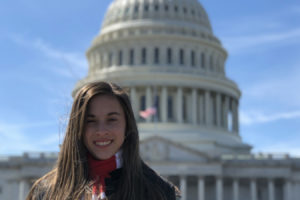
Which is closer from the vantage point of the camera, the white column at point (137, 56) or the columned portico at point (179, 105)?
the columned portico at point (179, 105)

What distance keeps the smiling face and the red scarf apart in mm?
46

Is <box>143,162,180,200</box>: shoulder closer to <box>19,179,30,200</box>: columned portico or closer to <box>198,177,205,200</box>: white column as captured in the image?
<box>198,177,205,200</box>: white column

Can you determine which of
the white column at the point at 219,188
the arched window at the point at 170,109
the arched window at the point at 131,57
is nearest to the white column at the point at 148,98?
the arched window at the point at 170,109

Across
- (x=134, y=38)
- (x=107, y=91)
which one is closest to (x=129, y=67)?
(x=134, y=38)

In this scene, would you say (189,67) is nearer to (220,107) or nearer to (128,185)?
(220,107)

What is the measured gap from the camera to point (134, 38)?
281ft

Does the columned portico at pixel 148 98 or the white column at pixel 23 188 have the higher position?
the columned portico at pixel 148 98

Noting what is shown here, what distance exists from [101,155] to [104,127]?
0.22 m

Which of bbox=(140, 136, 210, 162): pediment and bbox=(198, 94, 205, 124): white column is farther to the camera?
bbox=(198, 94, 205, 124): white column

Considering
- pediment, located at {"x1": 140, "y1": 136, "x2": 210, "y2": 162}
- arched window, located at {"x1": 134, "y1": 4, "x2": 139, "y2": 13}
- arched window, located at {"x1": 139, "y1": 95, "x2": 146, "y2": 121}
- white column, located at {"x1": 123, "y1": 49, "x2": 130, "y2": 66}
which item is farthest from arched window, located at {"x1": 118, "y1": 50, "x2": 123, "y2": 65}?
pediment, located at {"x1": 140, "y1": 136, "x2": 210, "y2": 162}

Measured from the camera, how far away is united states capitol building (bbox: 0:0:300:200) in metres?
68.1

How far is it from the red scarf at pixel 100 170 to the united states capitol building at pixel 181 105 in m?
60.9

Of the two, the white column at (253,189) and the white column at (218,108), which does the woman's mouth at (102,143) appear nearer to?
the white column at (253,189)

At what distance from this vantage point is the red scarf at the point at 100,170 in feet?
13.0
